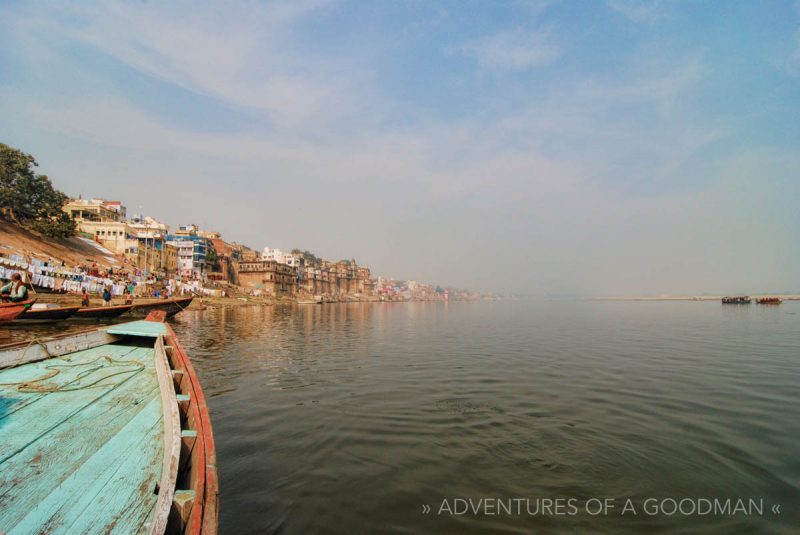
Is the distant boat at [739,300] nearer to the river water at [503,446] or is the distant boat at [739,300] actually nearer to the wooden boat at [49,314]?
the river water at [503,446]

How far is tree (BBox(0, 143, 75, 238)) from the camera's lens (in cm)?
5062

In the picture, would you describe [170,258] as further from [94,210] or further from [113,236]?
[94,210]

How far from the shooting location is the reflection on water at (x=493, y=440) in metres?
5.55

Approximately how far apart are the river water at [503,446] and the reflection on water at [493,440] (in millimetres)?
37

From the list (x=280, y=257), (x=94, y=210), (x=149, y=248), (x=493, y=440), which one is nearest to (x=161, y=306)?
(x=493, y=440)

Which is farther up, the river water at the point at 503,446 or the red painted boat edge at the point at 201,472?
the red painted boat edge at the point at 201,472

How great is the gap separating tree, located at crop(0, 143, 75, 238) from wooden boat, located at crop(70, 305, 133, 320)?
34.8m

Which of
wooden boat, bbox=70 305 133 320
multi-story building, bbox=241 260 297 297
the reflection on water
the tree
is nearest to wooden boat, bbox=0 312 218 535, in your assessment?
the reflection on water

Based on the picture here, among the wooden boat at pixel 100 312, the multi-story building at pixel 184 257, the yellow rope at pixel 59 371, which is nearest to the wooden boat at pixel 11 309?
the wooden boat at pixel 100 312

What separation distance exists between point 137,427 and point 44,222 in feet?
208

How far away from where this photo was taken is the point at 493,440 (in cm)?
817

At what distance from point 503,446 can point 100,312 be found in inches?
1129

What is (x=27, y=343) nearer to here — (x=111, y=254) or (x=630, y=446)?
(x=630, y=446)

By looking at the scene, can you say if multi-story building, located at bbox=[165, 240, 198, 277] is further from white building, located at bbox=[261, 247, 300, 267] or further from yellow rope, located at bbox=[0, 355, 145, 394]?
yellow rope, located at bbox=[0, 355, 145, 394]
